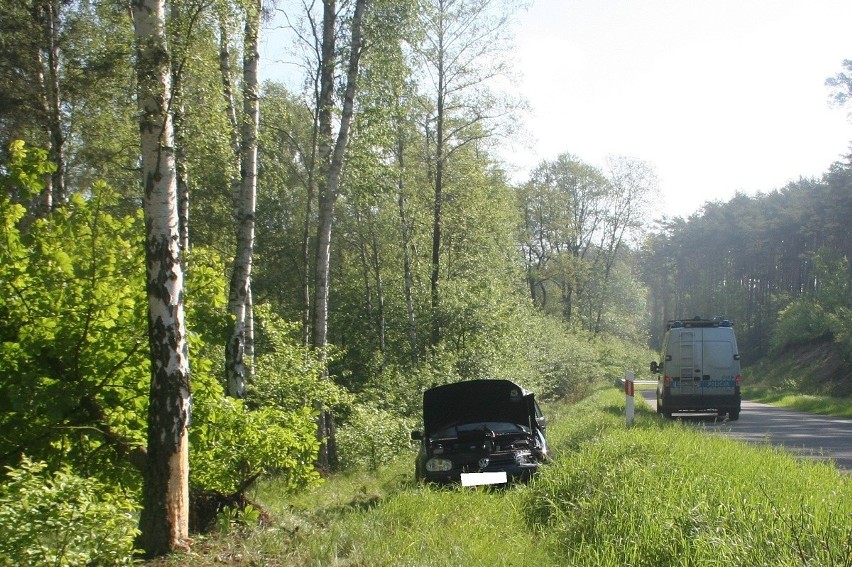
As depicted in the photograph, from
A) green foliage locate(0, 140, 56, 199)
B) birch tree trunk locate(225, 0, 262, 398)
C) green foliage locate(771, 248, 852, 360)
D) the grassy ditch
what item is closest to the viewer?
the grassy ditch

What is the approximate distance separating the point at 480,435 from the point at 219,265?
4346mm

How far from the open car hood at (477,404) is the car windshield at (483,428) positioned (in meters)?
0.17

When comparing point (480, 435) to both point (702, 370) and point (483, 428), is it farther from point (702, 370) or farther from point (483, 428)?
point (702, 370)

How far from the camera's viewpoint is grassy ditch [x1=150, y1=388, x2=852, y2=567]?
19.5ft

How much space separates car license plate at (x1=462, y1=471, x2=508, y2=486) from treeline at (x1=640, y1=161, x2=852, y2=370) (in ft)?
102

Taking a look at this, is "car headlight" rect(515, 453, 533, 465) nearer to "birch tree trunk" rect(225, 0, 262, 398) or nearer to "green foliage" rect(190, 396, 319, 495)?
"green foliage" rect(190, 396, 319, 495)

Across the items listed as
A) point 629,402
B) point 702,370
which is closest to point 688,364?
point 702,370

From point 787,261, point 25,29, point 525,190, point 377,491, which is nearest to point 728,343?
point 377,491

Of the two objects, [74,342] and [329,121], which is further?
[329,121]

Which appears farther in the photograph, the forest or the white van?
the white van

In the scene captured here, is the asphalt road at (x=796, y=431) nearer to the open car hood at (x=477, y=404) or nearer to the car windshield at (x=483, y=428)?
the open car hood at (x=477, y=404)

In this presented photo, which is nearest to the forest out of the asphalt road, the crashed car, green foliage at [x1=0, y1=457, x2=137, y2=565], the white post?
green foliage at [x1=0, y1=457, x2=137, y2=565]

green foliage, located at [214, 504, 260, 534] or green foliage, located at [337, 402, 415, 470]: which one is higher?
green foliage, located at [214, 504, 260, 534]

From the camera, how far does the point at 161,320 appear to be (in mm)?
7555
